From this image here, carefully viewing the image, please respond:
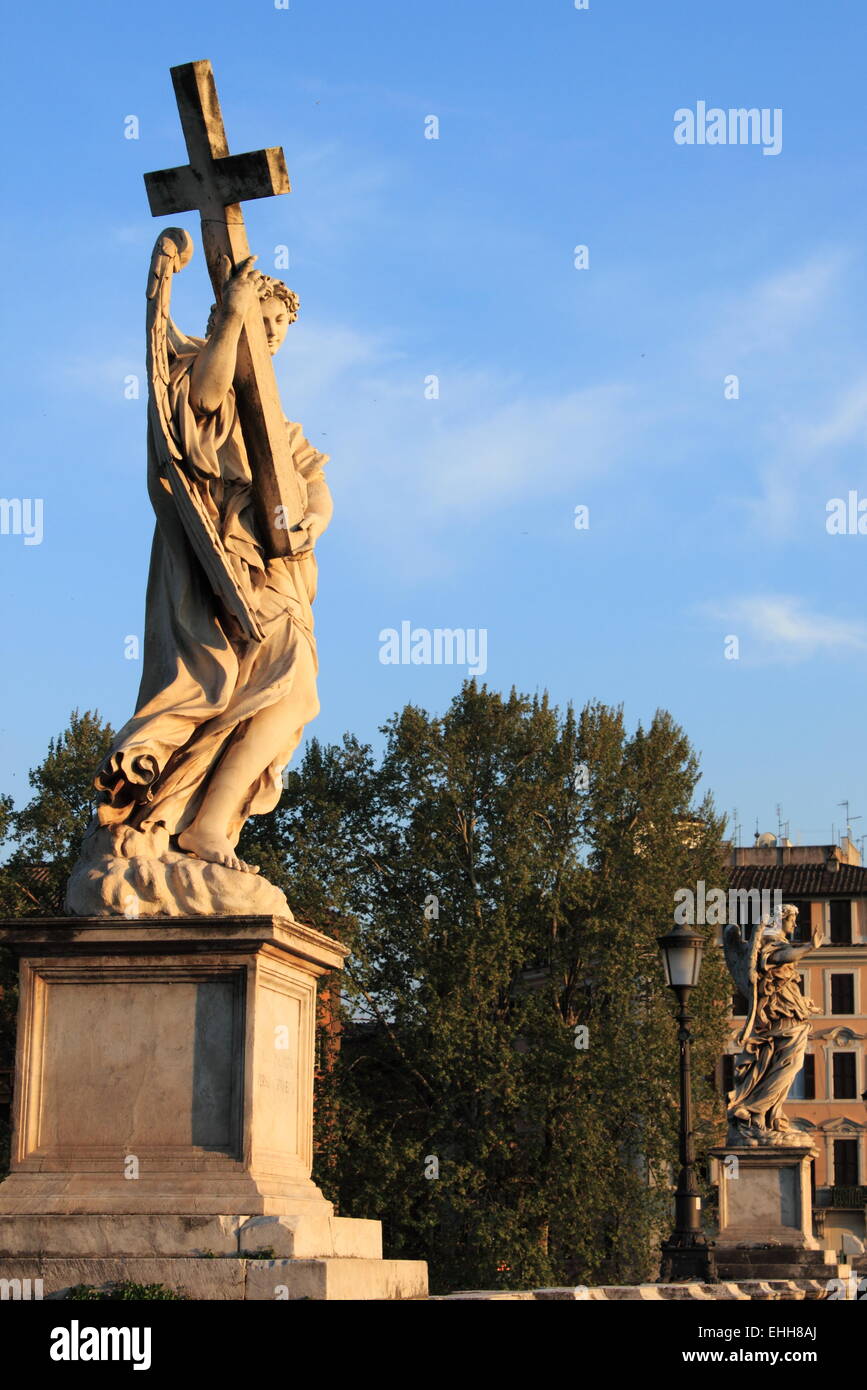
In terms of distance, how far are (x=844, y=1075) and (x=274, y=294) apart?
64565mm

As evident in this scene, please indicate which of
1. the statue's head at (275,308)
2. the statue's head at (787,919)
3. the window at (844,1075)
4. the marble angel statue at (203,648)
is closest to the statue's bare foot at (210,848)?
the marble angel statue at (203,648)

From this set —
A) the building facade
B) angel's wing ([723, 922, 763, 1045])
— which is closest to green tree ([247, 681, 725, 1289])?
angel's wing ([723, 922, 763, 1045])

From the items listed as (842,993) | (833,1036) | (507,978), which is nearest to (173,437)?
(507,978)

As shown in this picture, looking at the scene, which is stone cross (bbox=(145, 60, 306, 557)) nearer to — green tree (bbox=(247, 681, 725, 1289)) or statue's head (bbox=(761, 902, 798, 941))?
statue's head (bbox=(761, 902, 798, 941))

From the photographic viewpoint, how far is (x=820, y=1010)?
69500mm

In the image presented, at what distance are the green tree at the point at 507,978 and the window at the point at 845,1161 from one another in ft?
98.3

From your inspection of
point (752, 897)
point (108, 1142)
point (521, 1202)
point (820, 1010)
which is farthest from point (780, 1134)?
point (820, 1010)

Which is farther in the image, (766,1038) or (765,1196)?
(766,1038)

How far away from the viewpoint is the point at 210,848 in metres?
7.83

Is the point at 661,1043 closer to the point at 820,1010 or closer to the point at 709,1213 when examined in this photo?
the point at 709,1213

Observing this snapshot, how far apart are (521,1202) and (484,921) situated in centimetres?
592

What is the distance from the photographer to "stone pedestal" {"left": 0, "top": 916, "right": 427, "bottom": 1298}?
22.9ft

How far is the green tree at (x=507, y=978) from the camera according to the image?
3572 cm

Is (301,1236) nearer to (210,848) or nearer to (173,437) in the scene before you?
(210,848)
